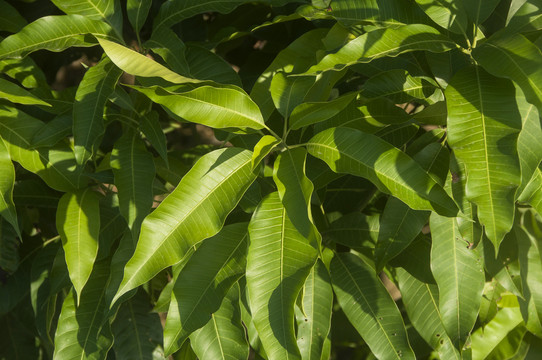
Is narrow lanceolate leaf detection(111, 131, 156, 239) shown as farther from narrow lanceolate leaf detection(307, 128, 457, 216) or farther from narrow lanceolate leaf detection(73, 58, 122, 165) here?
narrow lanceolate leaf detection(307, 128, 457, 216)

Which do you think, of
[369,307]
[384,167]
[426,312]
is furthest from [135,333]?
[384,167]

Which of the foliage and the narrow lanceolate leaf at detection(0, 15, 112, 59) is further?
the narrow lanceolate leaf at detection(0, 15, 112, 59)

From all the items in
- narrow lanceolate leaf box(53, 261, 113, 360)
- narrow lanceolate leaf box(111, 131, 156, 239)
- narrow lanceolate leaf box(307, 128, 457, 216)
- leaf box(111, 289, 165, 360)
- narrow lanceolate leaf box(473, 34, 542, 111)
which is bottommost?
leaf box(111, 289, 165, 360)

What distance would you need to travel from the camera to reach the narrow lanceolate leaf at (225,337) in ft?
3.70

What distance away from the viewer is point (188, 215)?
2.85 feet

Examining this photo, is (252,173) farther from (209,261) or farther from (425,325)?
(425,325)

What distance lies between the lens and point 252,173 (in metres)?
0.91

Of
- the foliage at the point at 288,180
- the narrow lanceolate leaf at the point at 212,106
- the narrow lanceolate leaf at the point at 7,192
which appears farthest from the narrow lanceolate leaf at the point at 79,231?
the narrow lanceolate leaf at the point at 212,106

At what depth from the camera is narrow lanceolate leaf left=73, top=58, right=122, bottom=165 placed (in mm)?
1003

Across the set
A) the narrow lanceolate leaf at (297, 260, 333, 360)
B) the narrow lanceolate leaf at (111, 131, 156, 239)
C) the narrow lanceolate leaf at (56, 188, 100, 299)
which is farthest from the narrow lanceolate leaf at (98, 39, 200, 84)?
the narrow lanceolate leaf at (297, 260, 333, 360)

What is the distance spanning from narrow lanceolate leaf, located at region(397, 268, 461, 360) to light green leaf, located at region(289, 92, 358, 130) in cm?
43

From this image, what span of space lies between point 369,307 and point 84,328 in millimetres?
564

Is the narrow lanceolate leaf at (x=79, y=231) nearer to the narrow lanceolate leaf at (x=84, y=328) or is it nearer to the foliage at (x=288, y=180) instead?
the foliage at (x=288, y=180)

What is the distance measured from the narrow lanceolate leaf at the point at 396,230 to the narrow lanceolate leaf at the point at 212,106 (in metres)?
0.29
